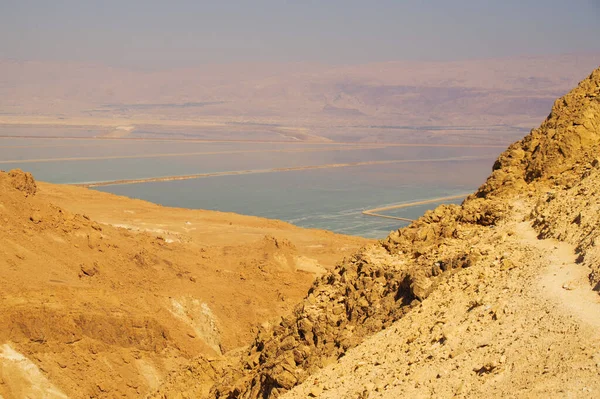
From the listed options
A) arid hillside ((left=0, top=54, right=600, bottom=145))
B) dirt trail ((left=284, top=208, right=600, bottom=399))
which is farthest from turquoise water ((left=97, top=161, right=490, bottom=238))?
arid hillside ((left=0, top=54, right=600, bottom=145))

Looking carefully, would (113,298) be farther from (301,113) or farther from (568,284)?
(301,113)

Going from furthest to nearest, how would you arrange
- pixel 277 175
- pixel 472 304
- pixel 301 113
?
pixel 301 113, pixel 277 175, pixel 472 304

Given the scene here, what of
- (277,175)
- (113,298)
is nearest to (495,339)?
(113,298)

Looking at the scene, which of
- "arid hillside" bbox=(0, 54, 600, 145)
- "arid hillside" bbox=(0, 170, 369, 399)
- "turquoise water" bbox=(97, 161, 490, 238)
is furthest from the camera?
"arid hillside" bbox=(0, 54, 600, 145)

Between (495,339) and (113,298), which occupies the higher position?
(495,339)

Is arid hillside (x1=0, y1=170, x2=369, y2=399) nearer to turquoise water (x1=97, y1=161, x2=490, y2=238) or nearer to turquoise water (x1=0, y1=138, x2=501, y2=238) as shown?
turquoise water (x1=97, y1=161, x2=490, y2=238)

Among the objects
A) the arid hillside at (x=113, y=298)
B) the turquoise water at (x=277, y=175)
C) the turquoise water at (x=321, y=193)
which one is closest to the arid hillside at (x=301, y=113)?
the turquoise water at (x=277, y=175)
